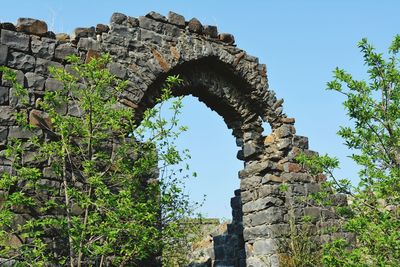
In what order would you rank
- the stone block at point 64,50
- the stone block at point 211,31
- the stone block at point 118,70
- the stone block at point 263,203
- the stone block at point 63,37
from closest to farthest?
the stone block at point 64,50 → the stone block at point 63,37 → the stone block at point 118,70 → the stone block at point 263,203 → the stone block at point 211,31

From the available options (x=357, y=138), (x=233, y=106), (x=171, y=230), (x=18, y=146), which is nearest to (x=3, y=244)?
(x=18, y=146)

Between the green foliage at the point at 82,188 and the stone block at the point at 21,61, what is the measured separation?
391 mm

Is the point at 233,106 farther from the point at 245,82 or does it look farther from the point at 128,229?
the point at 128,229

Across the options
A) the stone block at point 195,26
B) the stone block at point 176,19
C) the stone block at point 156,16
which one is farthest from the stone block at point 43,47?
the stone block at point 195,26

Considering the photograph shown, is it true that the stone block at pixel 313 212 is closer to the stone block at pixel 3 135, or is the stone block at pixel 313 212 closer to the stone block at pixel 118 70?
the stone block at pixel 118 70

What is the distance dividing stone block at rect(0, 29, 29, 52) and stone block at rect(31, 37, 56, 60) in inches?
3.2

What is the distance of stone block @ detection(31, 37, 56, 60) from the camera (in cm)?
510

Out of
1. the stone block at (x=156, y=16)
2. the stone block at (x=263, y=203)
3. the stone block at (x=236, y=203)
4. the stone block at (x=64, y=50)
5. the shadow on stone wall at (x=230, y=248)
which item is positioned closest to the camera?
the stone block at (x=64, y=50)

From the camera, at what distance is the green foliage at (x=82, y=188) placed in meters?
4.23

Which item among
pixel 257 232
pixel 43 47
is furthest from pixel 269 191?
pixel 43 47

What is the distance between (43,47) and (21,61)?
0.31m

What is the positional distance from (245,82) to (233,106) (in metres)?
0.40

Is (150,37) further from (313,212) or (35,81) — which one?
(313,212)

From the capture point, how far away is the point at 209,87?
22.2 feet
